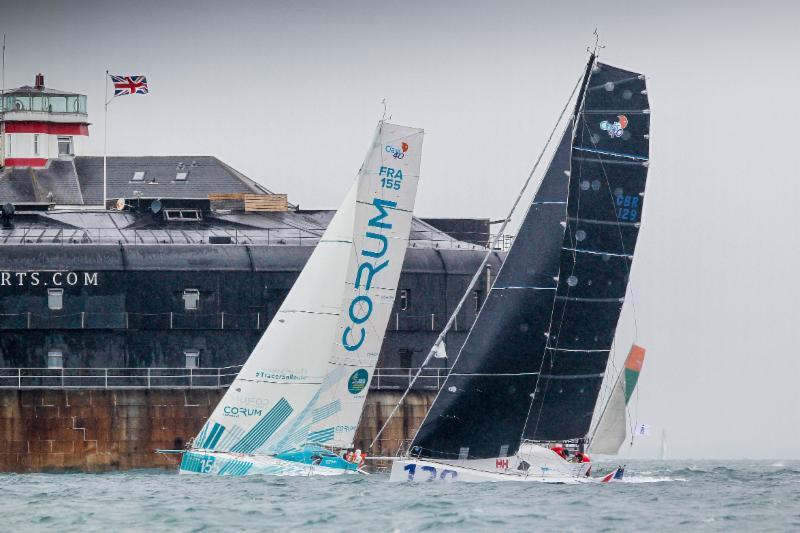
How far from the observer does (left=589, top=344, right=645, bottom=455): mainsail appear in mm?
63031

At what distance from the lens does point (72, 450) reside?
70.8m

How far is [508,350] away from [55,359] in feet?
77.0

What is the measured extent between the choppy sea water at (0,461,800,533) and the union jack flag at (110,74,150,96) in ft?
93.0

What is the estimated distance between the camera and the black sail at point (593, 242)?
58.6m

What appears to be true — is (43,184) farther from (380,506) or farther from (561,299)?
(380,506)

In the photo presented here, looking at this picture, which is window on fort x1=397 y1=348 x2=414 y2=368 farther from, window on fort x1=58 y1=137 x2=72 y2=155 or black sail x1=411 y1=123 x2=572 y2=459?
window on fort x1=58 y1=137 x2=72 y2=155

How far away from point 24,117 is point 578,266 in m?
55.9

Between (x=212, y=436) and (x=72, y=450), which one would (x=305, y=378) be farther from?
(x=72, y=450)

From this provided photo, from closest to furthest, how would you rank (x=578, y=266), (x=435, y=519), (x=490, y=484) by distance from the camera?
(x=435, y=519), (x=490, y=484), (x=578, y=266)

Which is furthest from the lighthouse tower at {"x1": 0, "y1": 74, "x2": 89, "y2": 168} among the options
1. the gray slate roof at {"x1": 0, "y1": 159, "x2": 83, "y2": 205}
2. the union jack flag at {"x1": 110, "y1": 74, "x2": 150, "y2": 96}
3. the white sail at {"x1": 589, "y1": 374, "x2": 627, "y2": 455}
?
the white sail at {"x1": 589, "y1": 374, "x2": 627, "y2": 455}

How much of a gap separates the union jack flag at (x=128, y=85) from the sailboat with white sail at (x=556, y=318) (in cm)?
3090

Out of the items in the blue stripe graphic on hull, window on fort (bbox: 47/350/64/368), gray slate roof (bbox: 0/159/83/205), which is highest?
gray slate roof (bbox: 0/159/83/205)

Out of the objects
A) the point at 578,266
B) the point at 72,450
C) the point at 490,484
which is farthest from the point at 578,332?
the point at 72,450

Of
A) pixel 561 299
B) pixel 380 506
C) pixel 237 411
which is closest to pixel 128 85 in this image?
pixel 237 411
